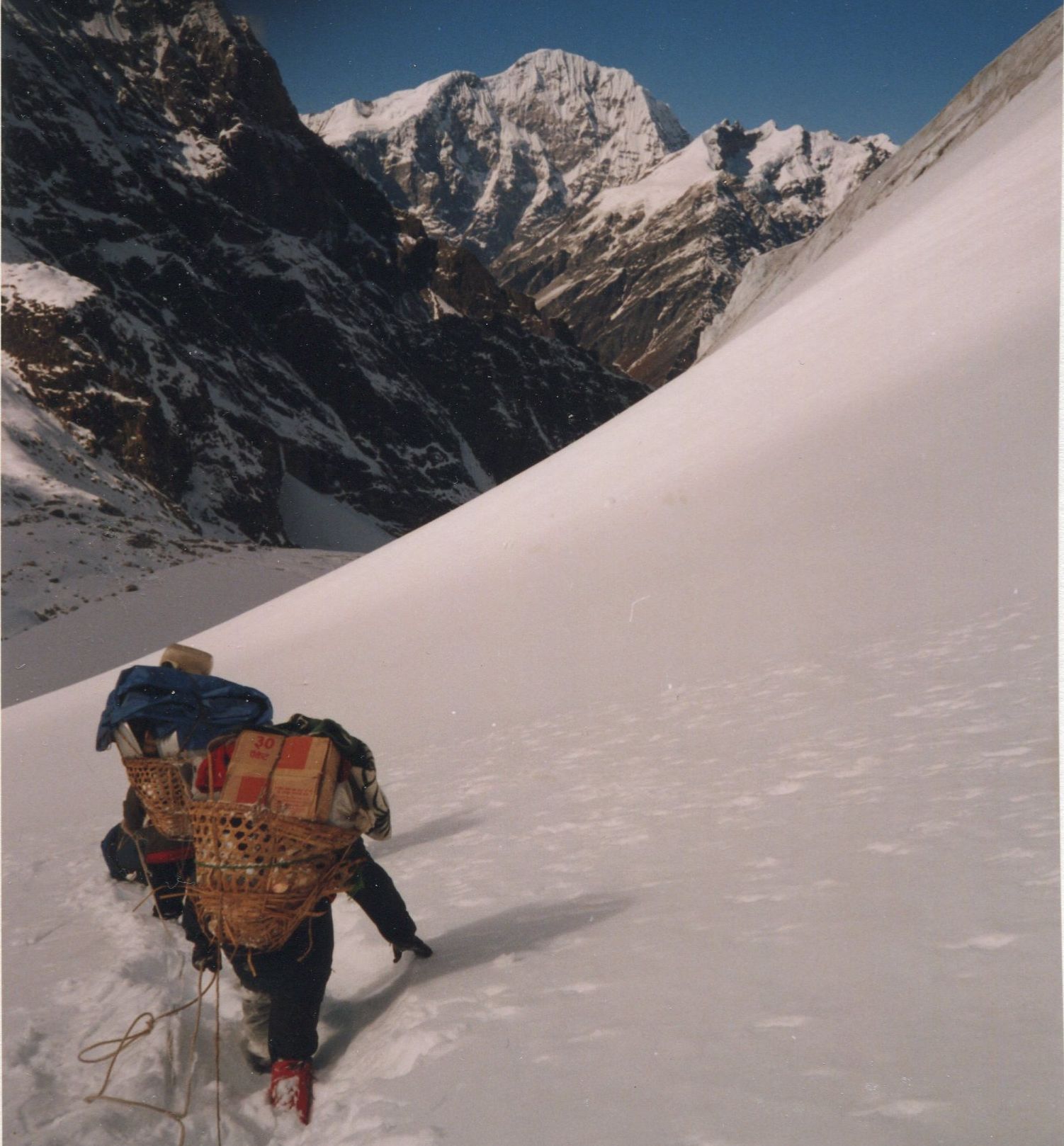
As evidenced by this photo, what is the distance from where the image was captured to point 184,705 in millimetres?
2842

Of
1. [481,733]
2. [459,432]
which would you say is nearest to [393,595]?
[481,733]

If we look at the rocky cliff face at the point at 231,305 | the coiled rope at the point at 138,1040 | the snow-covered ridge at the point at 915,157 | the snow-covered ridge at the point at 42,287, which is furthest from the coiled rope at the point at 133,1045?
the snow-covered ridge at the point at 42,287

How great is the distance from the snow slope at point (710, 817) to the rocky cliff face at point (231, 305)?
32389 millimetres

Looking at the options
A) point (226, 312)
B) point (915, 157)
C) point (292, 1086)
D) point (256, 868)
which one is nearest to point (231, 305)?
point (226, 312)

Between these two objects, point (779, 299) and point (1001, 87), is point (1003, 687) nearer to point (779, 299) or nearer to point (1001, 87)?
point (779, 299)

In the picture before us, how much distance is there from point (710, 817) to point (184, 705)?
207 centimetres

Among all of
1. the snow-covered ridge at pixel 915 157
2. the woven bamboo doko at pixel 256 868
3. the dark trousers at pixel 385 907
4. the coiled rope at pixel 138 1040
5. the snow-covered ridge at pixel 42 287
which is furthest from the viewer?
the snow-covered ridge at pixel 42 287

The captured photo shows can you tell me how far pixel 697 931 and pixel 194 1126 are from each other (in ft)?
4.77

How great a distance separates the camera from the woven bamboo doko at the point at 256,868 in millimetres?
2262

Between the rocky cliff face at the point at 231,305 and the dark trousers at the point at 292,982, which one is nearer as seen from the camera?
the dark trousers at the point at 292,982

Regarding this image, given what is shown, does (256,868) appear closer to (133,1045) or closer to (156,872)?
(133,1045)

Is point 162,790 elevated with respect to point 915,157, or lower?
lower

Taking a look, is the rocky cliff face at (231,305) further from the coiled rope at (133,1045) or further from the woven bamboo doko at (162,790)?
the coiled rope at (133,1045)

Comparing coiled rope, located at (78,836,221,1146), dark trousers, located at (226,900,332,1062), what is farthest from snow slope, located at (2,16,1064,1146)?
dark trousers, located at (226,900,332,1062)
